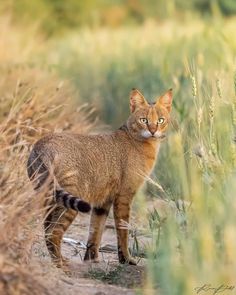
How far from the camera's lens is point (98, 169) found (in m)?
6.60

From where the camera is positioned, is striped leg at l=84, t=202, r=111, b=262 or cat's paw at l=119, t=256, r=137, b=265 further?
striped leg at l=84, t=202, r=111, b=262

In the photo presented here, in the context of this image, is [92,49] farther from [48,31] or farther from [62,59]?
[48,31]

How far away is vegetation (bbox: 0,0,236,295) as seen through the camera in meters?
4.74

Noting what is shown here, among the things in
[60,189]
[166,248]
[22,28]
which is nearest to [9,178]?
[60,189]

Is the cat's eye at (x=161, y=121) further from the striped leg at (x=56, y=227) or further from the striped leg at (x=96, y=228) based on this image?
the striped leg at (x=56, y=227)

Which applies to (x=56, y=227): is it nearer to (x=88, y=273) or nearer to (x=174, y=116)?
(x=88, y=273)

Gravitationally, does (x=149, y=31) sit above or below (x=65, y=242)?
above

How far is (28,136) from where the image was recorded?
8.66 metres

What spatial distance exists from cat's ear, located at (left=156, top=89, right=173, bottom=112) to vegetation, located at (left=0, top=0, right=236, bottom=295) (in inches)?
5.4

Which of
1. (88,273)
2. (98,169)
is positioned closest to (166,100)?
(98,169)

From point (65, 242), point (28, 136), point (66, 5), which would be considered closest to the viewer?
point (65, 242)

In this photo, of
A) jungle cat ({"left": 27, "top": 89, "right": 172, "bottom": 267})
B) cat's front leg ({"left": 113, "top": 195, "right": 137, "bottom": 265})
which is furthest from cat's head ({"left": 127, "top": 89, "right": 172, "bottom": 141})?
cat's front leg ({"left": 113, "top": 195, "right": 137, "bottom": 265})

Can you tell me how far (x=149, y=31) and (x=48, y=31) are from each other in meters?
7.69

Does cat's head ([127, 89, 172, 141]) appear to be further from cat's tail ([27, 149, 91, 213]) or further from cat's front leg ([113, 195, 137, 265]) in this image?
cat's tail ([27, 149, 91, 213])
